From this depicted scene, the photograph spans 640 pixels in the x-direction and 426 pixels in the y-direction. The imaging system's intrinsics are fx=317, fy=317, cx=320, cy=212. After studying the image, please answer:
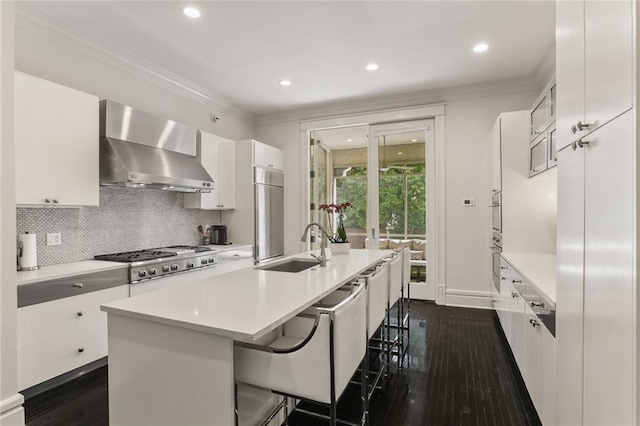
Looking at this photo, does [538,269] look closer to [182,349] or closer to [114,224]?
[182,349]

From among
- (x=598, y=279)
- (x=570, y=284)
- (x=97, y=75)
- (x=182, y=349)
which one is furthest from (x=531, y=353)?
(x=97, y=75)

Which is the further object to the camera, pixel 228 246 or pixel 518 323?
pixel 228 246

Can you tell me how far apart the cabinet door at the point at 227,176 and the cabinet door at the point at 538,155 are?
3617 millimetres

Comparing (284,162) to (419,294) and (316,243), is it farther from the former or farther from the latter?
(419,294)

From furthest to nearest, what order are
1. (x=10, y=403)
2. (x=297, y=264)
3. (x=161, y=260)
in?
(x=161, y=260), (x=297, y=264), (x=10, y=403)

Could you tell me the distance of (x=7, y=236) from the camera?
2.86 ft

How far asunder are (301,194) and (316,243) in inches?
34.6

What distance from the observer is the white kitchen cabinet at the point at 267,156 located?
461cm

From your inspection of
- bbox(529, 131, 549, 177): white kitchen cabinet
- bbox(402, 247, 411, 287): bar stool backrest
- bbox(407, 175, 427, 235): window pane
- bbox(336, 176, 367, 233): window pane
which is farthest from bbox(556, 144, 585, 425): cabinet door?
bbox(336, 176, 367, 233): window pane

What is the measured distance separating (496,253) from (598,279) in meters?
2.73

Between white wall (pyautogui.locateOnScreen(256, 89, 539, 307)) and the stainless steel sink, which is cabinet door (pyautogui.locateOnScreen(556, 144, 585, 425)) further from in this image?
white wall (pyautogui.locateOnScreen(256, 89, 539, 307))

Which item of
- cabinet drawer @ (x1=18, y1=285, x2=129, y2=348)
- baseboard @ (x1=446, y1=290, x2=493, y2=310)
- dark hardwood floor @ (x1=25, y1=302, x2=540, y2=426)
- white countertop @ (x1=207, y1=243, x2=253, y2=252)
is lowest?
dark hardwood floor @ (x1=25, y1=302, x2=540, y2=426)

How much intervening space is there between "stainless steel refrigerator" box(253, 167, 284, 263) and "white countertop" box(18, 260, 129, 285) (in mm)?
2087

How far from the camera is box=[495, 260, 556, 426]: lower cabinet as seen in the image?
1.59 m
